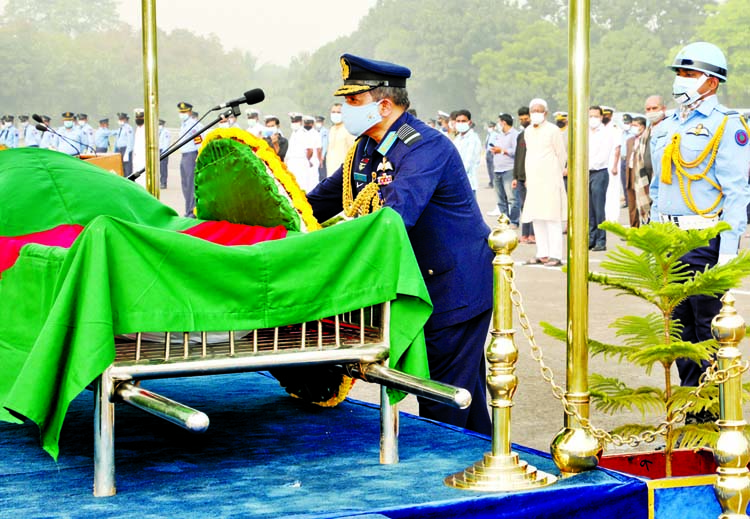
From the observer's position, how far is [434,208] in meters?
3.80

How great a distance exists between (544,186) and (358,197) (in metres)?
9.28

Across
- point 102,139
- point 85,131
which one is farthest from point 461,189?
point 102,139

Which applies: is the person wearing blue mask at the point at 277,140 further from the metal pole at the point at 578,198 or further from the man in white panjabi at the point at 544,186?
the metal pole at the point at 578,198

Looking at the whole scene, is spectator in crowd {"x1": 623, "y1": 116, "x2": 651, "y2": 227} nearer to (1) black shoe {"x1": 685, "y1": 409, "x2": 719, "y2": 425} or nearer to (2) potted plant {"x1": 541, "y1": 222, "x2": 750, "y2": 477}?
(1) black shoe {"x1": 685, "y1": 409, "x2": 719, "y2": 425}

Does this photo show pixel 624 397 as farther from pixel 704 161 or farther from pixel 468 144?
pixel 468 144

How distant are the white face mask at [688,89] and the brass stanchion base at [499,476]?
2.48m

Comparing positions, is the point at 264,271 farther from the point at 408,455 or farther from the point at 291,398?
the point at 291,398

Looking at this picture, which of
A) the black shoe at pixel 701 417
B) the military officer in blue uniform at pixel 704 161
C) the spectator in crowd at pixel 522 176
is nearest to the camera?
the black shoe at pixel 701 417

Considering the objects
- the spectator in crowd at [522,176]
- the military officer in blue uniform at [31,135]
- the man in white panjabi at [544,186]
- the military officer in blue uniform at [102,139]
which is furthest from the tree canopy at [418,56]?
the man in white panjabi at [544,186]

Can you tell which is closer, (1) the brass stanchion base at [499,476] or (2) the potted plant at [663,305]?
(1) the brass stanchion base at [499,476]

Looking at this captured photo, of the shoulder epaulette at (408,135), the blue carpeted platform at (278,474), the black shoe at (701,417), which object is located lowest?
the black shoe at (701,417)

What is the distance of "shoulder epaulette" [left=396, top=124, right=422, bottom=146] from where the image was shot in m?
3.73

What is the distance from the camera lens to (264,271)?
279 centimetres

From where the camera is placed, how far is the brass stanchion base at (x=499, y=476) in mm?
2682
